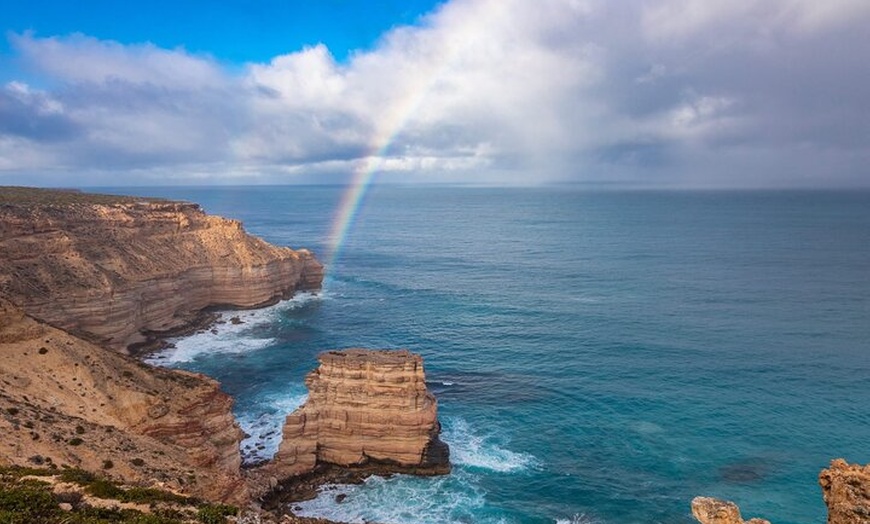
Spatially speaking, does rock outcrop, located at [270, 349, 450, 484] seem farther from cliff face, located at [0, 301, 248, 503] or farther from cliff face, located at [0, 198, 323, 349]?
cliff face, located at [0, 198, 323, 349]

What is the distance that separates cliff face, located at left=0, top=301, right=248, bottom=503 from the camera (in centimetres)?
2994

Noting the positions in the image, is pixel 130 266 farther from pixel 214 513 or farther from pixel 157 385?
pixel 214 513

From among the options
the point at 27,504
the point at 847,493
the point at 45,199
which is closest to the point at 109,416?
the point at 27,504

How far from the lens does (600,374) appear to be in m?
→ 64.8

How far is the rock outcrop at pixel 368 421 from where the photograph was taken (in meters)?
47.4

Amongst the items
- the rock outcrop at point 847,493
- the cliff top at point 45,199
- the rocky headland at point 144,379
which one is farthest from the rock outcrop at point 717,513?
the cliff top at point 45,199

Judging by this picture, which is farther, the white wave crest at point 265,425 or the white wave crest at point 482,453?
the white wave crest at point 265,425

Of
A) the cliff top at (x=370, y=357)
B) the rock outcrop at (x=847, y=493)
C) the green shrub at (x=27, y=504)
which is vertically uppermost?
the rock outcrop at (x=847, y=493)

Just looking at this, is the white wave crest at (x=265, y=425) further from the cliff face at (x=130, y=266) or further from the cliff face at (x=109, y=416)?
the cliff face at (x=130, y=266)

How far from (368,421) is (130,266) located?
4904 cm

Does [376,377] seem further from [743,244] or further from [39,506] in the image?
[743,244]

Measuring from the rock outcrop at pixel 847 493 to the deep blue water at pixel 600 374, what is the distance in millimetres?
22877

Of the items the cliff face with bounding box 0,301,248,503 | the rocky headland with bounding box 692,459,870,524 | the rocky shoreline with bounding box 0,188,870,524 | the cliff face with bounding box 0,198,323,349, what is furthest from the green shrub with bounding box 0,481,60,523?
the cliff face with bounding box 0,198,323,349

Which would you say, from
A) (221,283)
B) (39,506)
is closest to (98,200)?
(221,283)
